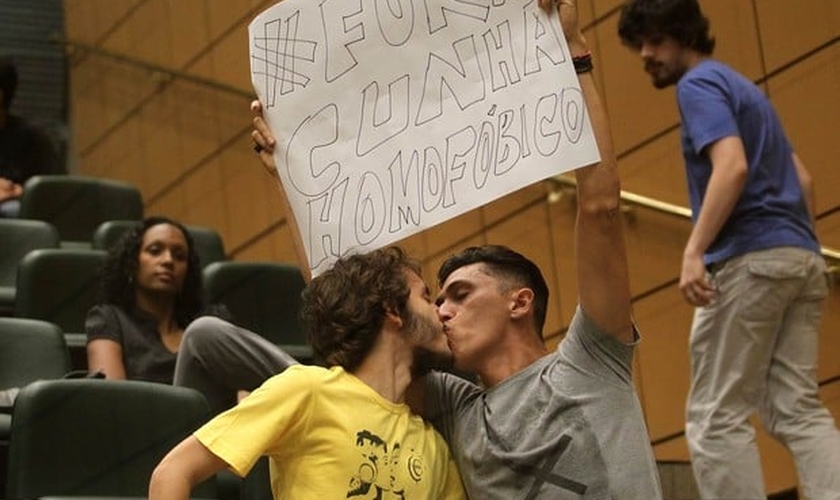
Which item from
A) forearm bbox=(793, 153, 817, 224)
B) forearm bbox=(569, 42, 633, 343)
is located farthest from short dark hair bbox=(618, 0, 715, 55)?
forearm bbox=(569, 42, 633, 343)

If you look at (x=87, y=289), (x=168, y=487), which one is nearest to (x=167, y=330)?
(x=87, y=289)

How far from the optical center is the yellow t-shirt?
6.39ft

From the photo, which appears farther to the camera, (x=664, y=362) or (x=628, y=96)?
(x=628, y=96)

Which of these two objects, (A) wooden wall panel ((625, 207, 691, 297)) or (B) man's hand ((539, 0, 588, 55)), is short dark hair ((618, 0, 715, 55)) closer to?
(A) wooden wall panel ((625, 207, 691, 297))

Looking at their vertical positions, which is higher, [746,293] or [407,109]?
[407,109]

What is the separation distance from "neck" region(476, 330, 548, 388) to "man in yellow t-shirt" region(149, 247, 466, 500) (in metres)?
0.05

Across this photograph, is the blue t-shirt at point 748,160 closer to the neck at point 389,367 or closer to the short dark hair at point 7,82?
the neck at point 389,367

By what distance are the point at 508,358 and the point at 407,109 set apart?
38 centimetres

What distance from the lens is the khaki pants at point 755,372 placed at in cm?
280

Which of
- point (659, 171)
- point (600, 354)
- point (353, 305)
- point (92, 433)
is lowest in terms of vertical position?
point (92, 433)

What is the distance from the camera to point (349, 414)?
2023 mm

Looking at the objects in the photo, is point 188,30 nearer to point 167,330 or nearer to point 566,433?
point 167,330

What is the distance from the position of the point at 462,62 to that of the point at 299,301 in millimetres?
2354

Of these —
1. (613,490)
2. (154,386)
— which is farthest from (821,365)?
(613,490)
